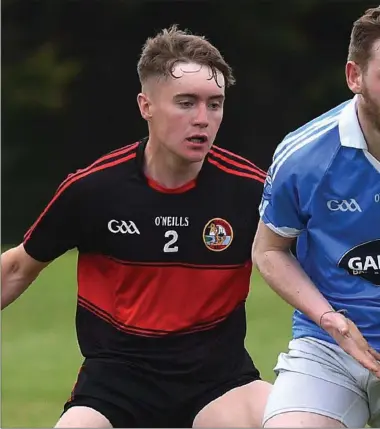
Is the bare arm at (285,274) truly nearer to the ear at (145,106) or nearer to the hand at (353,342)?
the hand at (353,342)

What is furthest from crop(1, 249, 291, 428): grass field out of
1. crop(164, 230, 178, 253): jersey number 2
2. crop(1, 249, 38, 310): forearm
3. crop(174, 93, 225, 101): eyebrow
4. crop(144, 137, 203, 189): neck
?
crop(174, 93, 225, 101): eyebrow

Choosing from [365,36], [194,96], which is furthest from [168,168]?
[365,36]

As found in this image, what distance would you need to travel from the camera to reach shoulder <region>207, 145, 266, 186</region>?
4375 mm

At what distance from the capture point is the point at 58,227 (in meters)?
4.34

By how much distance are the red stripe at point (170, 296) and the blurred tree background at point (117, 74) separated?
11985 mm

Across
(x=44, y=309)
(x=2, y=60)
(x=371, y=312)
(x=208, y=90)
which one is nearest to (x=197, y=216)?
(x=208, y=90)

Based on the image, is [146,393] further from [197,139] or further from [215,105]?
[215,105]

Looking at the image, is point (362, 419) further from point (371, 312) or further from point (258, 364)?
point (258, 364)

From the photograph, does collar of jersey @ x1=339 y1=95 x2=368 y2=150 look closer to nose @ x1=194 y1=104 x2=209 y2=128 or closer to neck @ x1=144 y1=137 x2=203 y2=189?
nose @ x1=194 y1=104 x2=209 y2=128

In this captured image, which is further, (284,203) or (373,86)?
(284,203)

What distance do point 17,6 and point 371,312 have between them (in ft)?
43.5

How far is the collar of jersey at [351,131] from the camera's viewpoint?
3.68 m

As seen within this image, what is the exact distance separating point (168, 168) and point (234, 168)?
0.26 metres

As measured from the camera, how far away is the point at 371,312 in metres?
3.73
